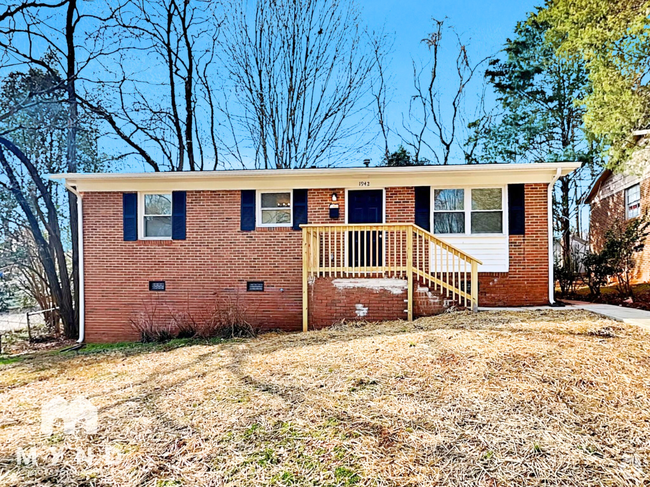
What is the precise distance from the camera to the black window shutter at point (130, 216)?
8.92m

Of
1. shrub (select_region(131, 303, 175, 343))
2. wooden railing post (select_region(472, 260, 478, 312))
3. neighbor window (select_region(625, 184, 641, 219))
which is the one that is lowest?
shrub (select_region(131, 303, 175, 343))

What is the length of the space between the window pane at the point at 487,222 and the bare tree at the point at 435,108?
11174mm

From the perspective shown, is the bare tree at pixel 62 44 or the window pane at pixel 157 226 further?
the bare tree at pixel 62 44

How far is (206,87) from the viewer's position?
57.7ft

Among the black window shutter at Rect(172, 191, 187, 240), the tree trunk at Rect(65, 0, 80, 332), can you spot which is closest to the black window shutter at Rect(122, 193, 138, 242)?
the black window shutter at Rect(172, 191, 187, 240)

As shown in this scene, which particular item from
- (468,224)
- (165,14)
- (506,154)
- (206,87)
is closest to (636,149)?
(468,224)

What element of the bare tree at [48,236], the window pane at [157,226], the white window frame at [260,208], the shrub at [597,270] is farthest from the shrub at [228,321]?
the shrub at [597,270]

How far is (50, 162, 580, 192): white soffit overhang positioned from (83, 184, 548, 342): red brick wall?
0.22 metres

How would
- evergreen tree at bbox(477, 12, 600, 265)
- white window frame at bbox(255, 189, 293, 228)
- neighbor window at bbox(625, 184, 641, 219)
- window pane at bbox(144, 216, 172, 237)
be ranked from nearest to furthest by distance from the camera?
white window frame at bbox(255, 189, 293, 228) → window pane at bbox(144, 216, 172, 237) → neighbor window at bbox(625, 184, 641, 219) → evergreen tree at bbox(477, 12, 600, 265)

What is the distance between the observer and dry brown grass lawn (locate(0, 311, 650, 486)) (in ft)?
7.87

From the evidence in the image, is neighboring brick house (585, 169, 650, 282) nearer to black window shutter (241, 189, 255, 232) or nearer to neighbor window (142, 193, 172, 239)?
black window shutter (241, 189, 255, 232)

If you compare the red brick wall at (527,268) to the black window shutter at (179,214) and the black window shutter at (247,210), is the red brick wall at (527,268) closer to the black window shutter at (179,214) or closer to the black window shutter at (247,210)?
the black window shutter at (247,210)

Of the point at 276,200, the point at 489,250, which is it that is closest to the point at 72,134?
the point at 276,200

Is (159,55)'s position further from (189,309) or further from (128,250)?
(189,309)
